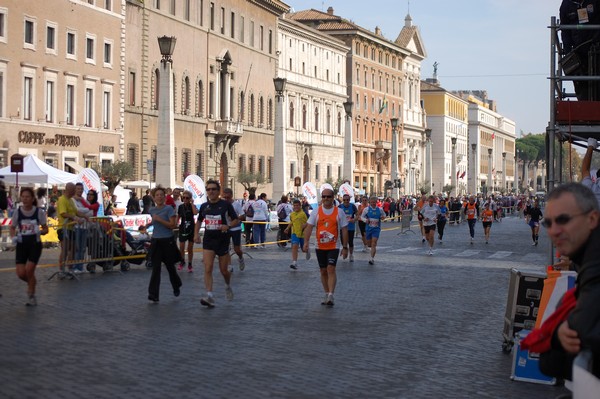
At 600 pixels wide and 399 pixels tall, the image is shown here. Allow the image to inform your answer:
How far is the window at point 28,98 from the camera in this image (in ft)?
160

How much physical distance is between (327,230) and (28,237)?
410 centimetres

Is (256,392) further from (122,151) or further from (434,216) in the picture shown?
(122,151)

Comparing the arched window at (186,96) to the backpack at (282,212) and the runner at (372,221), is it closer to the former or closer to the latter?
the backpack at (282,212)

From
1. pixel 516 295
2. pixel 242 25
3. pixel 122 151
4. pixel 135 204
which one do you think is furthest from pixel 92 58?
pixel 516 295

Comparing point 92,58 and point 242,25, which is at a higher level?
point 242,25

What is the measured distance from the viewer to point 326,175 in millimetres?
95438

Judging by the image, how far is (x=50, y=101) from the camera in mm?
51031

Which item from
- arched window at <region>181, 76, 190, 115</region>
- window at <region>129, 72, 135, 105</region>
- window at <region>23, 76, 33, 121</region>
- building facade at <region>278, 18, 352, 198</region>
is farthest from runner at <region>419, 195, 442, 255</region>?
building facade at <region>278, 18, 352, 198</region>

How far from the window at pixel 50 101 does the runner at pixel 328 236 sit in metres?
34.9

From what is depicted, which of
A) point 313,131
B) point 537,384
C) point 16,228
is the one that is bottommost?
point 537,384

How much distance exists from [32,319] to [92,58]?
137 feet

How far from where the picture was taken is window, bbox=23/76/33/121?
4869 cm

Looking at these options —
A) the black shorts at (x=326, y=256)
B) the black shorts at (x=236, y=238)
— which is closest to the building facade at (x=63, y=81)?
the black shorts at (x=236, y=238)

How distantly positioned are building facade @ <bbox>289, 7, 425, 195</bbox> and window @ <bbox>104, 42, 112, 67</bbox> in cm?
4307
